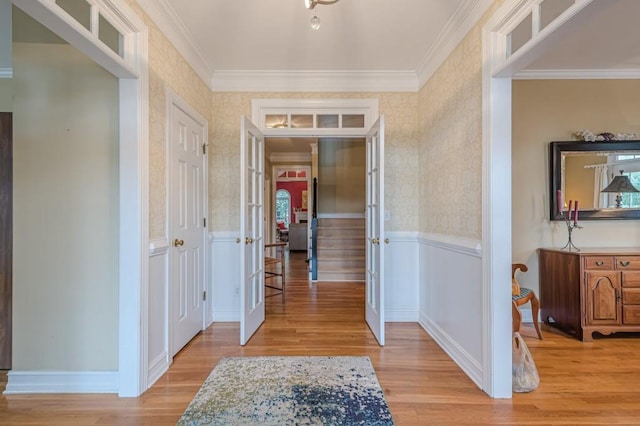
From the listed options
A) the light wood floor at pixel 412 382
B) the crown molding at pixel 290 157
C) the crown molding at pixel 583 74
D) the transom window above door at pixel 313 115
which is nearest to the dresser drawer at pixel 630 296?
the light wood floor at pixel 412 382

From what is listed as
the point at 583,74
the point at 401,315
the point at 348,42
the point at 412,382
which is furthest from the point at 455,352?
the point at 583,74

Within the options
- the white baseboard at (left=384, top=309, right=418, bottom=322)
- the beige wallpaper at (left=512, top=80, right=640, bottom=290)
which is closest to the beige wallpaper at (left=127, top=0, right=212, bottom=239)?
the white baseboard at (left=384, top=309, right=418, bottom=322)

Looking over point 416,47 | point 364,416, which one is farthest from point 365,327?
point 416,47

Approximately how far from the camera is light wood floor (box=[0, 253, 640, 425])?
1.88m

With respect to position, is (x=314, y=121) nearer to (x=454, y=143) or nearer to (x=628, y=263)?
(x=454, y=143)

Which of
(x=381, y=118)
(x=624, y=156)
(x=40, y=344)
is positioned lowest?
(x=40, y=344)

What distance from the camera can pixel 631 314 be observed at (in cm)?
300

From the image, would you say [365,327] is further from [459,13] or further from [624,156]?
[624,156]

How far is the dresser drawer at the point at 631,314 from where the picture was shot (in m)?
3.00

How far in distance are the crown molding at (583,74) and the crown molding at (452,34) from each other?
1.12 m

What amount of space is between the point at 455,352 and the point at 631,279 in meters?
1.94

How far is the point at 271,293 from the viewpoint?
4801 millimetres

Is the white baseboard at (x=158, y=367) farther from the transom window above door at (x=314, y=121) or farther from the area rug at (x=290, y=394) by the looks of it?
the transom window above door at (x=314, y=121)

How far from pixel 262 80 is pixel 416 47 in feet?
5.35
